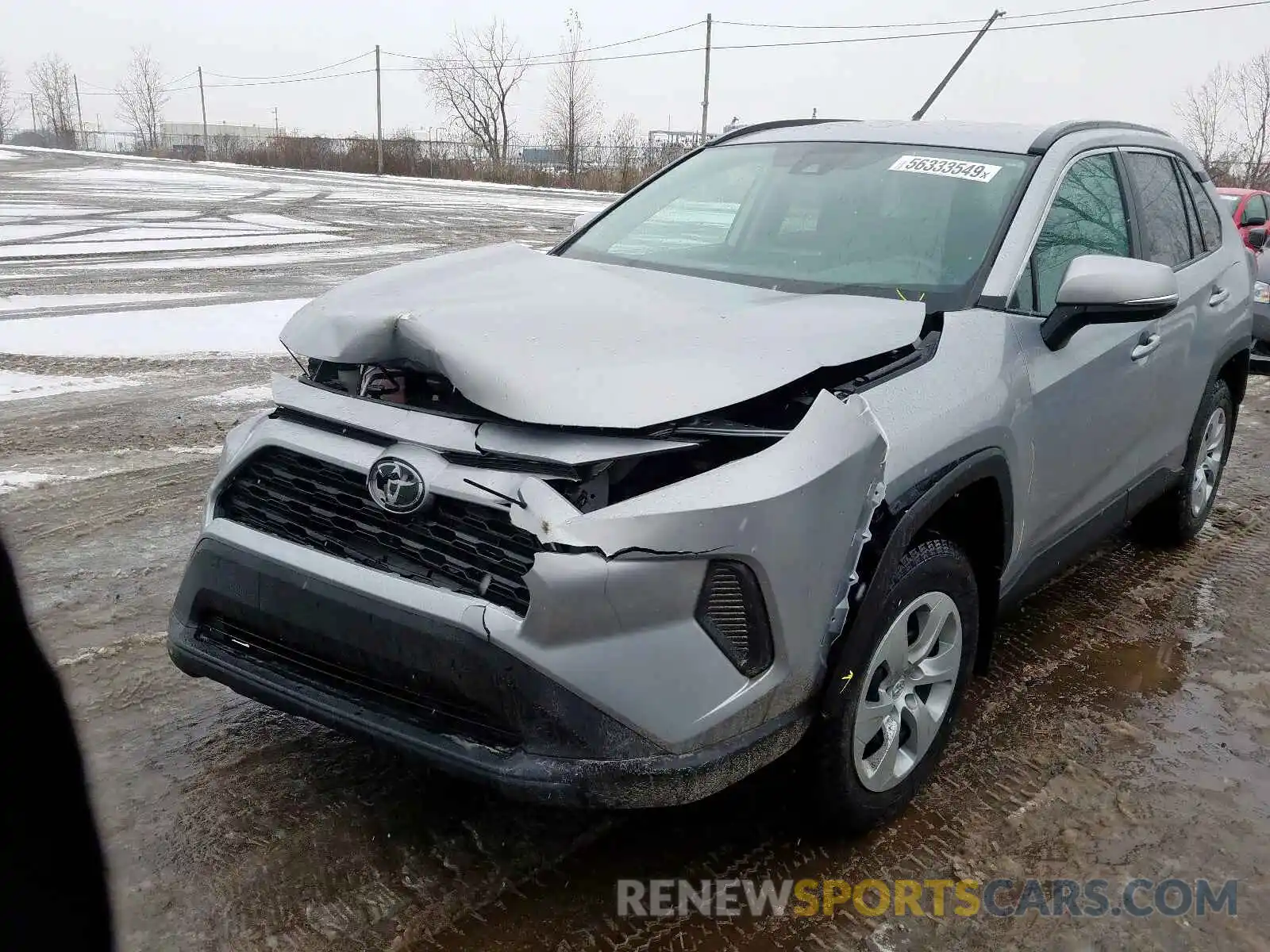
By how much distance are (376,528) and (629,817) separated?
3.41ft

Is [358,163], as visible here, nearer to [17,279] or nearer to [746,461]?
[17,279]

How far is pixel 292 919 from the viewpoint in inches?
90.0

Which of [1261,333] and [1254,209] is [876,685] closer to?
[1261,333]

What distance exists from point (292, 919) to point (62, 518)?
2919 mm

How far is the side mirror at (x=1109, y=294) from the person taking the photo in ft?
9.45

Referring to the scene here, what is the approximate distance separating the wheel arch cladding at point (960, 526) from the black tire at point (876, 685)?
1.4 inches

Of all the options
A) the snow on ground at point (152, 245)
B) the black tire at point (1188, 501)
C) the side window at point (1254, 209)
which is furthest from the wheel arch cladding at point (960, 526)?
the snow on ground at point (152, 245)

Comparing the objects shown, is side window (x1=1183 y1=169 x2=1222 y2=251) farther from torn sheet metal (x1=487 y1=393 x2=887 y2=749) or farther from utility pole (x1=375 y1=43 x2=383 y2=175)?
utility pole (x1=375 y1=43 x2=383 y2=175)

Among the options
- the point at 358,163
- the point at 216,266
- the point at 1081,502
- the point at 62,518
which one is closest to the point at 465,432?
the point at 1081,502

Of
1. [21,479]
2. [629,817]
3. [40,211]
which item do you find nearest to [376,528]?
[629,817]

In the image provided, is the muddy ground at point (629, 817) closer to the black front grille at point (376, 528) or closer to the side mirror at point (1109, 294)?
the black front grille at point (376, 528)

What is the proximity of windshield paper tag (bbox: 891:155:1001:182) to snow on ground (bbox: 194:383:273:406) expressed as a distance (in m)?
4.11

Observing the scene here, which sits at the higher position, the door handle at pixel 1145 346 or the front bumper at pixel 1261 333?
the door handle at pixel 1145 346

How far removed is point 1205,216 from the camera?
4566 millimetres
